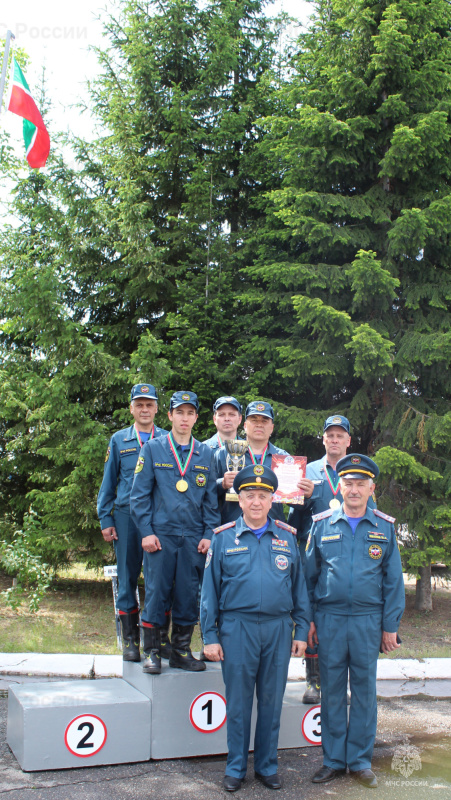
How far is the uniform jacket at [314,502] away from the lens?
503 centimetres

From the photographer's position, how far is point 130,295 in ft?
32.4

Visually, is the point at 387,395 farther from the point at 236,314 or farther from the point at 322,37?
the point at 322,37

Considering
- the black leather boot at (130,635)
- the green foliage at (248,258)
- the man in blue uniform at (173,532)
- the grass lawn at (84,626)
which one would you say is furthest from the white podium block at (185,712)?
the green foliage at (248,258)

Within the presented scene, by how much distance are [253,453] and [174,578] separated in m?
1.08

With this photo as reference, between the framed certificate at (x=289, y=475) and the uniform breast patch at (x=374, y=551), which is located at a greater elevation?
the framed certificate at (x=289, y=475)

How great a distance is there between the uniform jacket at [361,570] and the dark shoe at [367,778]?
84 cm

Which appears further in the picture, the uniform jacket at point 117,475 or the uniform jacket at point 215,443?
the uniform jacket at point 215,443

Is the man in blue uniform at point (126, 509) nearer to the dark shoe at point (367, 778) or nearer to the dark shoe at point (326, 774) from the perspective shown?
the dark shoe at point (326, 774)

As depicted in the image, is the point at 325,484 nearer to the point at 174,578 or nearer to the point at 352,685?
the point at 174,578

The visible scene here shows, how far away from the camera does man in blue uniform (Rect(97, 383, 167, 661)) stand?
16.4 feet

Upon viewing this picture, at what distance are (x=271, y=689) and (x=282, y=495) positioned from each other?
1219 millimetres

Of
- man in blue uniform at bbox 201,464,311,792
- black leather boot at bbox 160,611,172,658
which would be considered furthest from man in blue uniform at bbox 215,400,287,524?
black leather boot at bbox 160,611,172,658

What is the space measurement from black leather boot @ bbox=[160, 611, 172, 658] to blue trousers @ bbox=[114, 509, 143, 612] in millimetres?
404

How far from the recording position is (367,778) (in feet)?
12.4
